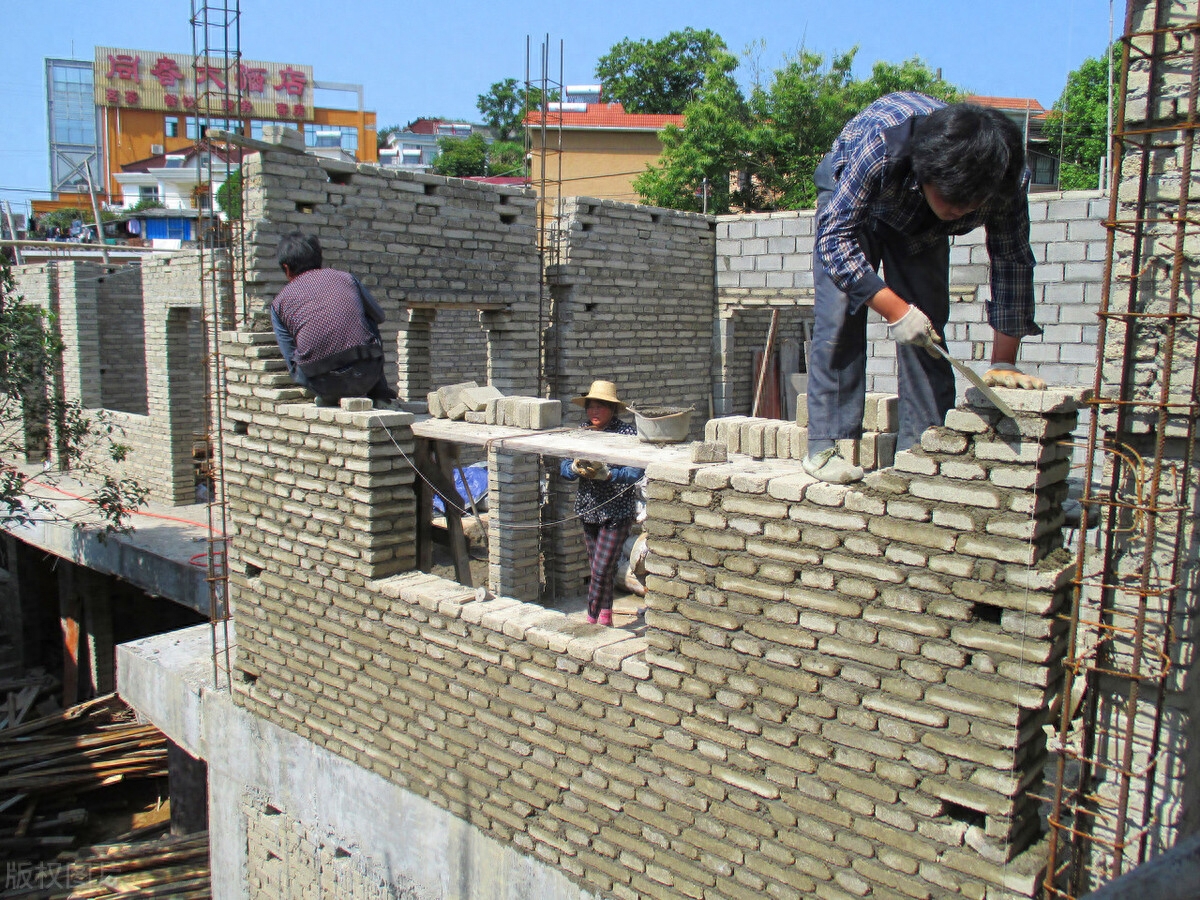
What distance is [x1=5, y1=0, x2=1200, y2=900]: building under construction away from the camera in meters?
2.91

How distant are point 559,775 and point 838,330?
2.30 metres

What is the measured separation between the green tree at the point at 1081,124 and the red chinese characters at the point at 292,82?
4246cm

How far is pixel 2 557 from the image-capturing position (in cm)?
1586

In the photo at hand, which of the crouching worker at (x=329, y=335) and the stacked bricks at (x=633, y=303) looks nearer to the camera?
the crouching worker at (x=329, y=335)

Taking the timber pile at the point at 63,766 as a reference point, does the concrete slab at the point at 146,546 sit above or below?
above

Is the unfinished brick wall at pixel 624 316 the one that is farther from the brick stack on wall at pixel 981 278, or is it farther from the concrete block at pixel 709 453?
the concrete block at pixel 709 453

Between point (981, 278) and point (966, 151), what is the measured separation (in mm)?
4833

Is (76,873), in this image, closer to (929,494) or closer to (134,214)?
(929,494)

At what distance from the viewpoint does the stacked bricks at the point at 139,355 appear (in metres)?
12.3

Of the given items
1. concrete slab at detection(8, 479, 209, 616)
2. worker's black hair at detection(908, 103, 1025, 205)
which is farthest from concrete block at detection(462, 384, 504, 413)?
concrete slab at detection(8, 479, 209, 616)

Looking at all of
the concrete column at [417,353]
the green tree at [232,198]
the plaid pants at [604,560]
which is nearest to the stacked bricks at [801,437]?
the plaid pants at [604,560]

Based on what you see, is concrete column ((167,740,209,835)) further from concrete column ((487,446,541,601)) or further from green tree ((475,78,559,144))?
green tree ((475,78,559,144))

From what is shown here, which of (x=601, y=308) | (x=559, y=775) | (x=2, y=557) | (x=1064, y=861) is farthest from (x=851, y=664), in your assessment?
(x=2, y=557)

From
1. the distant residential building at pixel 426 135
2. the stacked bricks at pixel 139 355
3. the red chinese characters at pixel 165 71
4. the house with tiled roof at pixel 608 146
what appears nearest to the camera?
the stacked bricks at pixel 139 355
